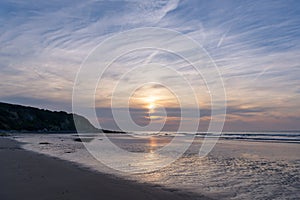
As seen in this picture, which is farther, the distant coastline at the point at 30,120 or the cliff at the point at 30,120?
the cliff at the point at 30,120

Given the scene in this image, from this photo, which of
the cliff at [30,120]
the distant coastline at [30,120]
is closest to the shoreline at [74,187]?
the distant coastline at [30,120]

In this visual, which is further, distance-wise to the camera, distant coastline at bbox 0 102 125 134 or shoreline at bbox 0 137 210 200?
distant coastline at bbox 0 102 125 134

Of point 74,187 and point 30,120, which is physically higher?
point 30,120

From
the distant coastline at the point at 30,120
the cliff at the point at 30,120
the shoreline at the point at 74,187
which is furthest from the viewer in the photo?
the cliff at the point at 30,120

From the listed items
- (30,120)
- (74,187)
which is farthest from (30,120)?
(74,187)

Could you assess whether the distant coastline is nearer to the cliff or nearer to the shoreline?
the cliff

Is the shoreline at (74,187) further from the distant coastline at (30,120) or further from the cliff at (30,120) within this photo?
the cliff at (30,120)

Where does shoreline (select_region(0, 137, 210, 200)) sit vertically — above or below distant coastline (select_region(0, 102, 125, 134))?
below

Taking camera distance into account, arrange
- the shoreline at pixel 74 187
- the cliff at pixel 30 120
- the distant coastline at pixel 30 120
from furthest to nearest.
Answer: the cliff at pixel 30 120, the distant coastline at pixel 30 120, the shoreline at pixel 74 187

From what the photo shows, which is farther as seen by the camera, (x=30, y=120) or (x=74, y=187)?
(x=30, y=120)

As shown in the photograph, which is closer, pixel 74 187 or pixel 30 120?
pixel 74 187

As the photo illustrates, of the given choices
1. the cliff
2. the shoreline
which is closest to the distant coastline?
the cliff

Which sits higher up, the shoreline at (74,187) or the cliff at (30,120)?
the cliff at (30,120)

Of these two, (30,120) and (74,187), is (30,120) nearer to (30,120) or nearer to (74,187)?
(30,120)
